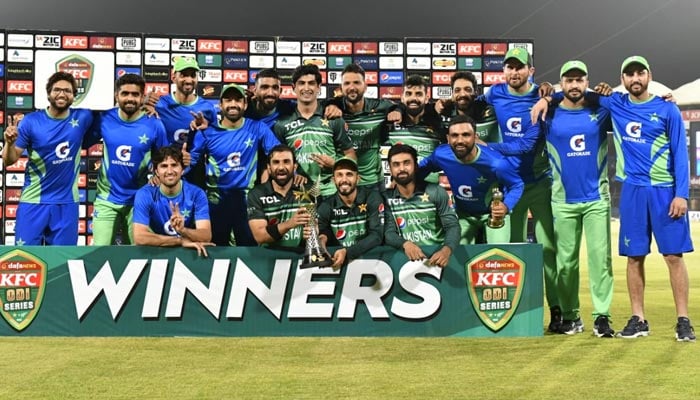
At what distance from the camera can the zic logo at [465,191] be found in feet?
20.0

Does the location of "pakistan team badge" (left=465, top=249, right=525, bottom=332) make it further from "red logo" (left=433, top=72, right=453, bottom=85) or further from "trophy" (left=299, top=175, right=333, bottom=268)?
"red logo" (left=433, top=72, right=453, bottom=85)

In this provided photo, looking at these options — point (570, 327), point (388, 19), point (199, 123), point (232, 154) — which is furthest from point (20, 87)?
point (570, 327)

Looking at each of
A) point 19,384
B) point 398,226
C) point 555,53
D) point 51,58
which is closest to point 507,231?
point 398,226

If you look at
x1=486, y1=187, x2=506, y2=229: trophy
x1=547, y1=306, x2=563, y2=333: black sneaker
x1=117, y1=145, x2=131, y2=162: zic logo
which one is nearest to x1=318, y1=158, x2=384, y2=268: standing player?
x1=486, y1=187, x2=506, y2=229: trophy

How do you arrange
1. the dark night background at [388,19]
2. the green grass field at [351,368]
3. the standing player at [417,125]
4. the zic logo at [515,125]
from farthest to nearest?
the dark night background at [388,19] < the standing player at [417,125] < the zic logo at [515,125] < the green grass field at [351,368]

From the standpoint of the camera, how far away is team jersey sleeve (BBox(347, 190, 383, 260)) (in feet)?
17.8

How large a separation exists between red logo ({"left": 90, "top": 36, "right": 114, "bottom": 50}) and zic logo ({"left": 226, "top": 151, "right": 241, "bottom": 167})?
713 centimetres

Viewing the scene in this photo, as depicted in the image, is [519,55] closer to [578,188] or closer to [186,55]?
[578,188]

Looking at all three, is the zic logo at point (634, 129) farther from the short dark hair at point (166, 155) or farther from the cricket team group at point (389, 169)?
the short dark hair at point (166, 155)

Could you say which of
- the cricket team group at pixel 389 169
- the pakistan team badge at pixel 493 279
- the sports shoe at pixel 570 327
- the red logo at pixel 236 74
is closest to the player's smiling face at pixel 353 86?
the cricket team group at pixel 389 169

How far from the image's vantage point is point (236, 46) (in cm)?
1257

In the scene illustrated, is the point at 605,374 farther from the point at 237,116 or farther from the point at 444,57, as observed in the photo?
the point at 444,57

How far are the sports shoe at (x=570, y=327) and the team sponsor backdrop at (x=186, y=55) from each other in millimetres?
7383

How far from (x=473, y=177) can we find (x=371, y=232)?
1.11 meters
